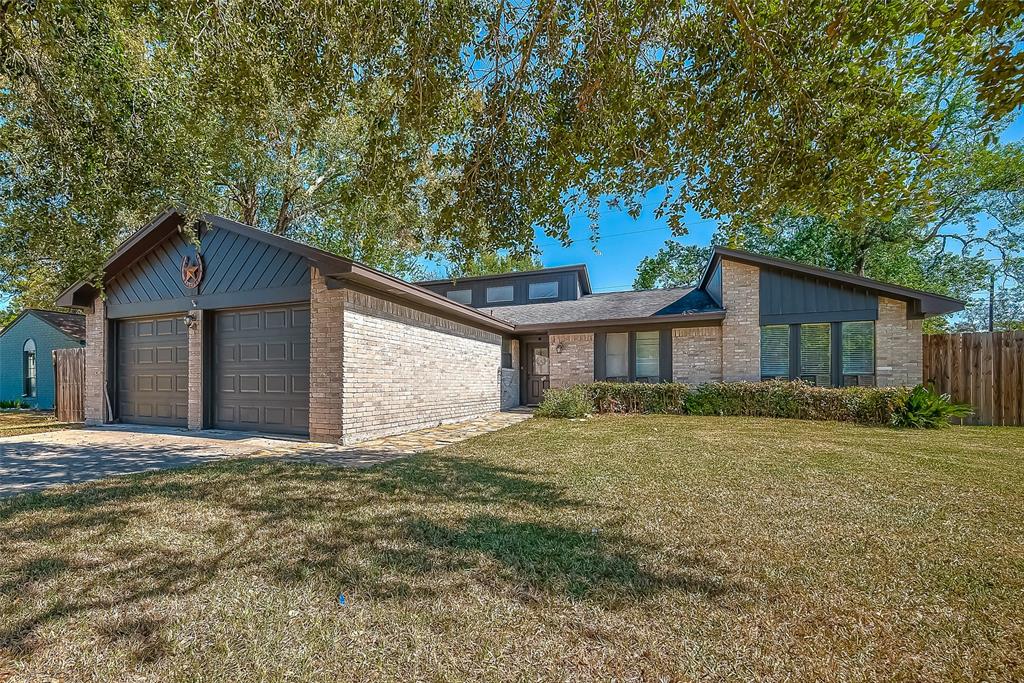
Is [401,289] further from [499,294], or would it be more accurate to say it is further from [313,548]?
[499,294]

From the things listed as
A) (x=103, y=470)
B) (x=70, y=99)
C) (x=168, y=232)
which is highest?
(x=70, y=99)

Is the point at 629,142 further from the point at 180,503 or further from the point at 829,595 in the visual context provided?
the point at 180,503

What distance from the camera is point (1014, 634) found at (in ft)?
7.27

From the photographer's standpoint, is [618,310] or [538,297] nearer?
[618,310]

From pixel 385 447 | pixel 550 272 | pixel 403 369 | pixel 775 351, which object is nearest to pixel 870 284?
pixel 775 351

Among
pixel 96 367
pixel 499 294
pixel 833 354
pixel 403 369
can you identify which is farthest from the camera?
pixel 499 294

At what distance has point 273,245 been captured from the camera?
7.98 m

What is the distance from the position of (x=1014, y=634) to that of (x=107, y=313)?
13.7m

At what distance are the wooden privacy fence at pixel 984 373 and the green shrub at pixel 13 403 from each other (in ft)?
95.8

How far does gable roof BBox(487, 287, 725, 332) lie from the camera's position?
1380 cm

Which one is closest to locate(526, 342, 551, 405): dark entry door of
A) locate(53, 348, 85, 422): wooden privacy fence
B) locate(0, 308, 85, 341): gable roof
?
locate(53, 348, 85, 422): wooden privacy fence

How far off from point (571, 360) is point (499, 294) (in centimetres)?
520

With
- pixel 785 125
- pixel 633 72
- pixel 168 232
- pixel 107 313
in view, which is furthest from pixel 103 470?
pixel 785 125

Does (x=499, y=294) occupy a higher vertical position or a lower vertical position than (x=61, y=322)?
higher
